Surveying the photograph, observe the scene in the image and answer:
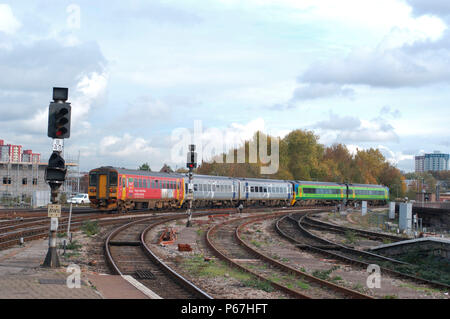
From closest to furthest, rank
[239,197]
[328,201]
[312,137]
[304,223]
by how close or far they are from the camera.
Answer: [304,223]
[239,197]
[328,201]
[312,137]

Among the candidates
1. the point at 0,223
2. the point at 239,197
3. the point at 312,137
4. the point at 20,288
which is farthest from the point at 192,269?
the point at 312,137

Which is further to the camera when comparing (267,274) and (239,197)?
(239,197)

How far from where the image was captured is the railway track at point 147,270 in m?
10.3

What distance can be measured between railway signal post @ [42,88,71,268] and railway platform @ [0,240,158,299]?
741 mm

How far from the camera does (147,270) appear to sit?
12.9 meters

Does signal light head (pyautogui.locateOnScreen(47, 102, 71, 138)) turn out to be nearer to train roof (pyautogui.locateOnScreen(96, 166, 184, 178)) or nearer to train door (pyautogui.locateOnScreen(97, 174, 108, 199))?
train roof (pyautogui.locateOnScreen(96, 166, 184, 178))

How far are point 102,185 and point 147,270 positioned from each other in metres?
20.8

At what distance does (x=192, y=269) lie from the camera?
→ 525 inches

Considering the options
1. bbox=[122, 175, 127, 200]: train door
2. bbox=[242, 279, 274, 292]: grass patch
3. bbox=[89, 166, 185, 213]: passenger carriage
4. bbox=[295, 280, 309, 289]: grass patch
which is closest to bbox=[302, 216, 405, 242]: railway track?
bbox=[89, 166, 185, 213]: passenger carriage

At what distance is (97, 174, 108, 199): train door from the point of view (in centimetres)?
3253

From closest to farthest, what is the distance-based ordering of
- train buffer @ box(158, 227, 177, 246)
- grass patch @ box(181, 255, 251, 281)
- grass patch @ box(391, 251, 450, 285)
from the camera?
grass patch @ box(181, 255, 251, 281), grass patch @ box(391, 251, 450, 285), train buffer @ box(158, 227, 177, 246)

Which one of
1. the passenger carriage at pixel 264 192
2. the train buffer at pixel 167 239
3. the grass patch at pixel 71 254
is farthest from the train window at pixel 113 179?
the passenger carriage at pixel 264 192

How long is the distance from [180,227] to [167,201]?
1409 centimetres
